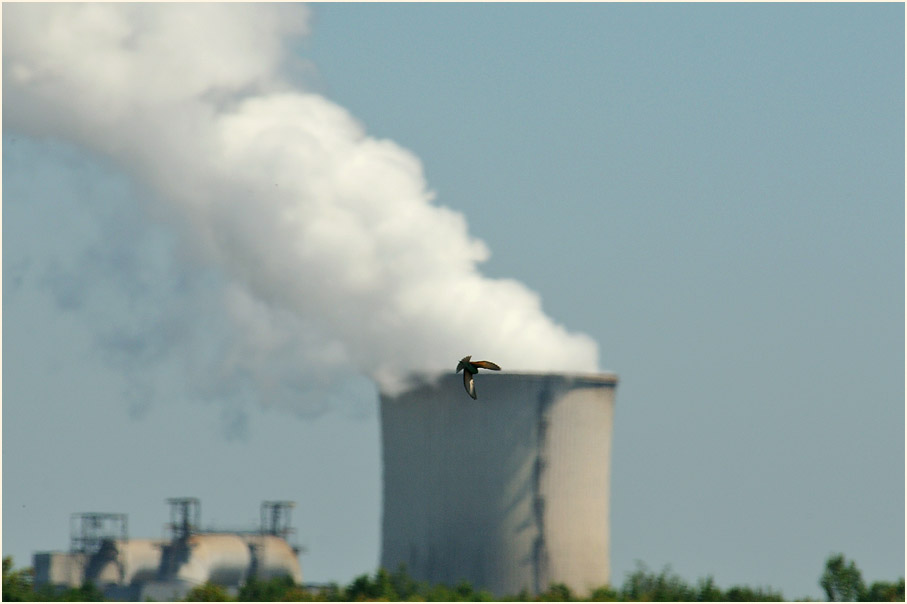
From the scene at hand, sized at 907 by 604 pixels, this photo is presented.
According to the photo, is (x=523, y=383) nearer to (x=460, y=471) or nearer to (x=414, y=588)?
(x=460, y=471)

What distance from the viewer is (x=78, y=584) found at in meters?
78.1

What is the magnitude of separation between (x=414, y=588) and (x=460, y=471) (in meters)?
4.35

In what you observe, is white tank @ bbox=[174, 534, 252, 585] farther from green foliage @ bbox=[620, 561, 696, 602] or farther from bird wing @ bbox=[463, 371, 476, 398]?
bird wing @ bbox=[463, 371, 476, 398]

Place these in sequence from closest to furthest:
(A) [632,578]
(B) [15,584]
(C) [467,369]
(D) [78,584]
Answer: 1. (C) [467,369]
2. (B) [15,584]
3. (A) [632,578]
4. (D) [78,584]

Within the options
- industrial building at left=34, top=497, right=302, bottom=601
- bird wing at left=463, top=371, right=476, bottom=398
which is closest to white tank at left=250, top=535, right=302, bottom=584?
industrial building at left=34, top=497, right=302, bottom=601

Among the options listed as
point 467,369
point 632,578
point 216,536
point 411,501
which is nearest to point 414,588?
point 411,501

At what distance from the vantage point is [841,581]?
2440 inches

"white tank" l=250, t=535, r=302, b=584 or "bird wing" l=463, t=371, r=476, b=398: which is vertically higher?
"bird wing" l=463, t=371, r=476, b=398

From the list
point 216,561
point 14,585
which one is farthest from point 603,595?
point 216,561

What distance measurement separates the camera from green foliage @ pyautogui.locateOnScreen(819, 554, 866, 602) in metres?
61.2

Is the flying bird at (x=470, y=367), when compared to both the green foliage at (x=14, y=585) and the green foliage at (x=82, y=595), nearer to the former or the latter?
the green foliage at (x=14, y=585)

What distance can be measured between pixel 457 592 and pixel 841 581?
1502cm

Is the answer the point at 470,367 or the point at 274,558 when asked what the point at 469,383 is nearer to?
the point at 470,367

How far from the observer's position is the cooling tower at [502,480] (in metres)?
55.6
